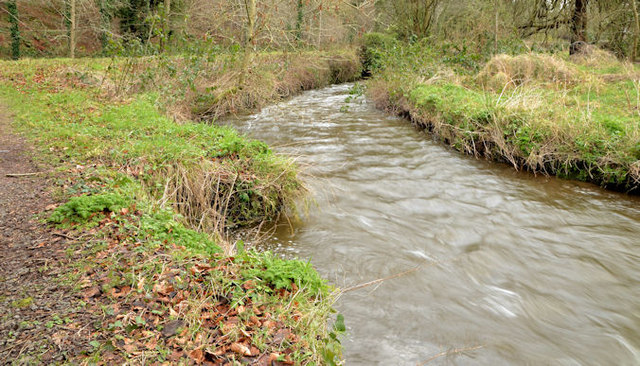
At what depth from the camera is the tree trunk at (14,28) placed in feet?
69.5

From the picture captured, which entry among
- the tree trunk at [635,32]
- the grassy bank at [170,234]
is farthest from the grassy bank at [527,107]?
the grassy bank at [170,234]

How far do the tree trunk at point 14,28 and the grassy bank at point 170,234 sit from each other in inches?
597

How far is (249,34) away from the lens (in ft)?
40.0

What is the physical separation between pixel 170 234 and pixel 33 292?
4.19 ft

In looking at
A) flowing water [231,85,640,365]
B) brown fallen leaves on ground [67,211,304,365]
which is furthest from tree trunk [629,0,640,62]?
brown fallen leaves on ground [67,211,304,365]

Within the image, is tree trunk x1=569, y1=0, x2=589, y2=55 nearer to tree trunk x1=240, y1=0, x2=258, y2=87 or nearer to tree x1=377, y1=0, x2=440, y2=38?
tree x1=377, y1=0, x2=440, y2=38

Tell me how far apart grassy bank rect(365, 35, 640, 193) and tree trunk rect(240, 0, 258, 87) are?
15.9ft

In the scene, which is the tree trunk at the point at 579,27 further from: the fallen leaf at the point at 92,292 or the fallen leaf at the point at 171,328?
the fallen leaf at the point at 92,292

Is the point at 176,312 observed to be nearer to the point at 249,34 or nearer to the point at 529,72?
the point at 249,34

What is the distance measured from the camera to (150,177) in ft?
17.7

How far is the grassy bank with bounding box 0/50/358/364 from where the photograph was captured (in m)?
2.77

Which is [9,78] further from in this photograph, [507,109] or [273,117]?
[507,109]

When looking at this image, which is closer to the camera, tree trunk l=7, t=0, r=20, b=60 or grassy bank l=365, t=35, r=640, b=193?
grassy bank l=365, t=35, r=640, b=193

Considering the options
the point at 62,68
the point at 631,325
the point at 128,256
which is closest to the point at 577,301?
the point at 631,325
